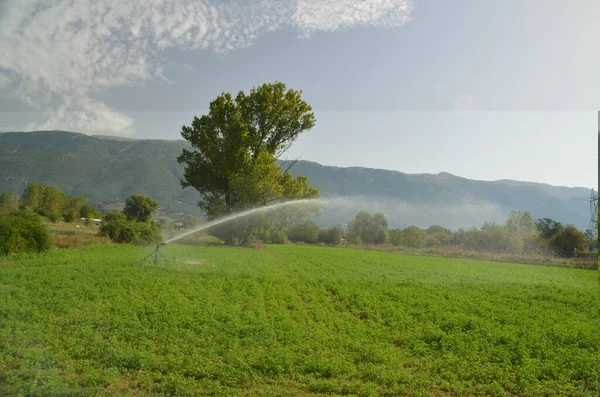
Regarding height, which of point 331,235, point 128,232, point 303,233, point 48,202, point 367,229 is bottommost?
point 331,235

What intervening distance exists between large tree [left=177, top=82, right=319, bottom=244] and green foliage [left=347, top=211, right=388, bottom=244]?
2203 inches

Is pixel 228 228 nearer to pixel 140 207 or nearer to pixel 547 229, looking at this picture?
pixel 140 207

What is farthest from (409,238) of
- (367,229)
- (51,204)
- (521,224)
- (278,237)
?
(51,204)

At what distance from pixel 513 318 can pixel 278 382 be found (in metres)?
8.72

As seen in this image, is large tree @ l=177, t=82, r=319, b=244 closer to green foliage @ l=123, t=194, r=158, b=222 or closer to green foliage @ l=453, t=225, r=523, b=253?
green foliage @ l=123, t=194, r=158, b=222

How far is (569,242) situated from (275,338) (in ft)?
213

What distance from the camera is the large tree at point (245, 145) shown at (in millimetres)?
35094

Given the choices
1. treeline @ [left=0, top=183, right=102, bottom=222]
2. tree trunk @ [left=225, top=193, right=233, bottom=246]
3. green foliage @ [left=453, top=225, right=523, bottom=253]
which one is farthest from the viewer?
treeline @ [left=0, top=183, right=102, bottom=222]

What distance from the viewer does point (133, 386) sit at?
6.56 m

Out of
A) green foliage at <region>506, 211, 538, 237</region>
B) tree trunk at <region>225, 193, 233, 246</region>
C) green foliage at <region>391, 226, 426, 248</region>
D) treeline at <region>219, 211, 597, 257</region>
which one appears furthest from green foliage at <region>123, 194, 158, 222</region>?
green foliage at <region>506, 211, 538, 237</region>

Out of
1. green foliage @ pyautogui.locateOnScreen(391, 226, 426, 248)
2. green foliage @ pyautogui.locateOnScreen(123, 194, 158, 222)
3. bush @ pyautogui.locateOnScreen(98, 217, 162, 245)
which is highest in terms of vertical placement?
green foliage @ pyautogui.locateOnScreen(123, 194, 158, 222)

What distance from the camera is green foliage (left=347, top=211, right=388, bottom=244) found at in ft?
304

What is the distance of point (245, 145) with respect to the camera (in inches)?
1438

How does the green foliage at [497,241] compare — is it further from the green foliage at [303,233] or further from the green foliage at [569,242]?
the green foliage at [303,233]
